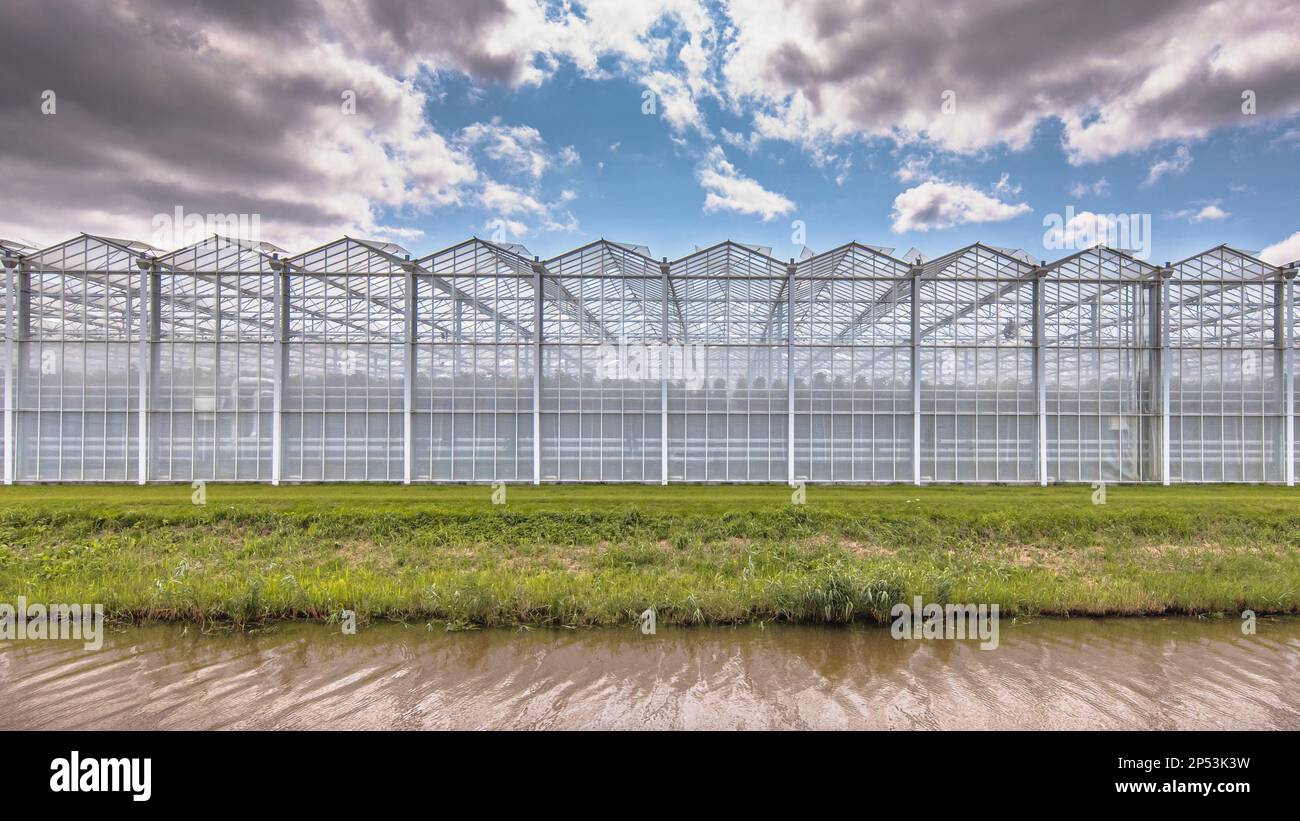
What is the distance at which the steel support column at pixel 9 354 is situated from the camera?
28.2 meters

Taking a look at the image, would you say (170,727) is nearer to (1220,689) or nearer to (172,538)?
(172,538)

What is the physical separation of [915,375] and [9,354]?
44724 millimetres

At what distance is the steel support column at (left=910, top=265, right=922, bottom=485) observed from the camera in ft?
94.8

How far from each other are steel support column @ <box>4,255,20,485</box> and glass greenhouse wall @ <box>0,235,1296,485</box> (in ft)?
1.36

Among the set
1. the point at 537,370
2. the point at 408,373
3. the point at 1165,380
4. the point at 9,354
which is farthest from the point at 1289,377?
the point at 9,354

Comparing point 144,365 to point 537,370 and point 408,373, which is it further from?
point 537,370

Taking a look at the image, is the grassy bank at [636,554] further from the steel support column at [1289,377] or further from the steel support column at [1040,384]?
the steel support column at [1289,377]

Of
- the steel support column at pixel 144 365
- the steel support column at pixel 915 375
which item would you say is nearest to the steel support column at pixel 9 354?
the steel support column at pixel 144 365

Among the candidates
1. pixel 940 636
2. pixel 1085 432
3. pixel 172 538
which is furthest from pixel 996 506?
pixel 172 538

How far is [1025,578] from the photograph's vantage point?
14.6m

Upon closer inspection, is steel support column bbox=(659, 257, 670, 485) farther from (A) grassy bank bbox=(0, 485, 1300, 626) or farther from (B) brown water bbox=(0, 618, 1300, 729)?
(B) brown water bbox=(0, 618, 1300, 729)

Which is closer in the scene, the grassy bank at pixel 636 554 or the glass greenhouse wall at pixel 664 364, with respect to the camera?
the grassy bank at pixel 636 554

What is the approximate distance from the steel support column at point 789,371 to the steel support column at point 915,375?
5.15 meters

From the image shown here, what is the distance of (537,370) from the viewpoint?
1148 inches
